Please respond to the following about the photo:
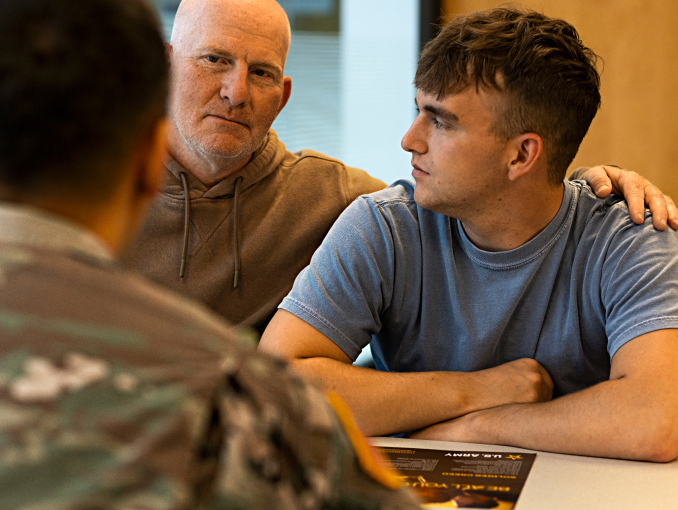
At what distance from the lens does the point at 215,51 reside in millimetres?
1783

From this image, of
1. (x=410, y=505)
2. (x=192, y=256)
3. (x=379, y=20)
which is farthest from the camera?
(x=379, y=20)

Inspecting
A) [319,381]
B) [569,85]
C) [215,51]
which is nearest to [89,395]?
[319,381]

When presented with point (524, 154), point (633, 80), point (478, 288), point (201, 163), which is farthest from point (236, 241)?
point (633, 80)

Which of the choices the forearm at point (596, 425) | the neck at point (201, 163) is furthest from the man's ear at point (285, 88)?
the forearm at point (596, 425)

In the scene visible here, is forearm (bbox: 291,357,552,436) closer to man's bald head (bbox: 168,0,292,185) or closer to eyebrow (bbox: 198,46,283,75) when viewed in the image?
man's bald head (bbox: 168,0,292,185)

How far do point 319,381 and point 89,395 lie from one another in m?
0.91

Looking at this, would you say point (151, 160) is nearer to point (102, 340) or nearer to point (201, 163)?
point (102, 340)

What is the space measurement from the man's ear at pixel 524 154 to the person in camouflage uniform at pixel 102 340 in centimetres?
104

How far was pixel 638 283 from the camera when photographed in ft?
4.56

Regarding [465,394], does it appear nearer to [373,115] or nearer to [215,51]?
[215,51]

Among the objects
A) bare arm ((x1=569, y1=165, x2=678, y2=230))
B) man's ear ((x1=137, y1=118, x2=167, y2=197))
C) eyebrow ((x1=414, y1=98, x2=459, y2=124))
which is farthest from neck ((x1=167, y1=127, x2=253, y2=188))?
man's ear ((x1=137, y1=118, x2=167, y2=197))

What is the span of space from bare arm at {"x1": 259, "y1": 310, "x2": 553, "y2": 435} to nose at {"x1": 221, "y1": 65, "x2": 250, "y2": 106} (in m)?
0.65

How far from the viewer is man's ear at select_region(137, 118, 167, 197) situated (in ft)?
1.89

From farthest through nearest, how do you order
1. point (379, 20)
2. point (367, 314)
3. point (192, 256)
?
point (379, 20)
point (192, 256)
point (367, 314)
